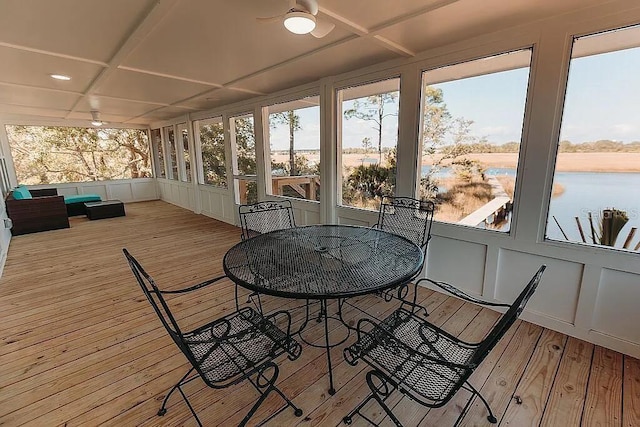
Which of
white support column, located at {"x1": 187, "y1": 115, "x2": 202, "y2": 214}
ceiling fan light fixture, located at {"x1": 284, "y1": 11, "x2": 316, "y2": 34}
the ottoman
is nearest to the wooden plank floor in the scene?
ceiling fan light fixture, located at {"x1": 284, "y1": 11, "x2": 316, "y2": 34}

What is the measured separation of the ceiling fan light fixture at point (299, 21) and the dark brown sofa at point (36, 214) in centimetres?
640

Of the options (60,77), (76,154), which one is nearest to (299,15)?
(60,77)

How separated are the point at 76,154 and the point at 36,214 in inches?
139

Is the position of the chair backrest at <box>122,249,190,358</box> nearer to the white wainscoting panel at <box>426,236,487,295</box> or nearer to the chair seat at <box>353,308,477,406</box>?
the chair seat at <box>353,308,477,406</box>

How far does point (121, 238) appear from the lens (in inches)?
201

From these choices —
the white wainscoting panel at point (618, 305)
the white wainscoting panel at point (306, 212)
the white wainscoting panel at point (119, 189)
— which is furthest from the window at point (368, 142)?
the white wainscoting panel at point (119, 189)

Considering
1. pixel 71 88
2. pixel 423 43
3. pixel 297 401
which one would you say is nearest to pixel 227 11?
pixel 423 43

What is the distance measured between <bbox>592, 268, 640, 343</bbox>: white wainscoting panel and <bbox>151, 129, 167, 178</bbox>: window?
9.44 meters

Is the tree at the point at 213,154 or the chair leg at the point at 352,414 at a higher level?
the tree at the point at 213,154

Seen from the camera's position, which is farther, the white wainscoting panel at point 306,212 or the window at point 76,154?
the window at point 76,154

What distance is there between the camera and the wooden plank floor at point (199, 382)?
1589 millimetres

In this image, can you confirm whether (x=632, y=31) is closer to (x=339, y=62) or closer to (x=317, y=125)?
(x=339, y=62)

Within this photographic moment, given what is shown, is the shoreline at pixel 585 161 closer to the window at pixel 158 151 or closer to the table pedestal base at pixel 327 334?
the table pedestal base at pixel 327 334

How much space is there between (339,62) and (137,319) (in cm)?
312
